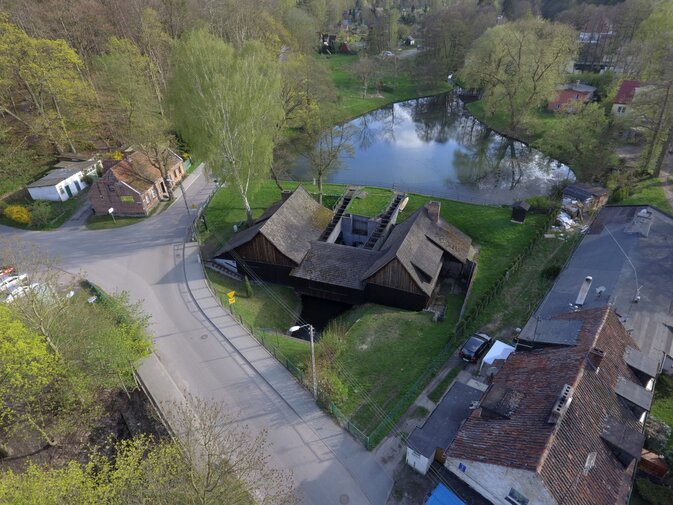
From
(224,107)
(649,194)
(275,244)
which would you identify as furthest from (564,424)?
(649,194)

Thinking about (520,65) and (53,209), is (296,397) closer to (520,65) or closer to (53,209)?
(53,209)

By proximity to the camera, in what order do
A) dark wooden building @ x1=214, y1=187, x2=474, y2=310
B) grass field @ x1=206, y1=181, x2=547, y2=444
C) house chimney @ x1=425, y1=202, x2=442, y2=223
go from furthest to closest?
house chimney @ x1=425, y1=202, x2=442, y2=223 → dark wooden building @ x1=214, y1=187, x2=474, y2=310 → grass field @ x1=206, y1=181, x2=547, y2=444

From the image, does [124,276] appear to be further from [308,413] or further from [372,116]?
[372,116]

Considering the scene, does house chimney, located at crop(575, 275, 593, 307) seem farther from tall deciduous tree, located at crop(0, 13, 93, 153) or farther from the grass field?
tall deciduous tree, located at crop(0, 13, 93, 153)

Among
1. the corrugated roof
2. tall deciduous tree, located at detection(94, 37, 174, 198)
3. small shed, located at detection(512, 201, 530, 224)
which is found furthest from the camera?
the corrugated roof

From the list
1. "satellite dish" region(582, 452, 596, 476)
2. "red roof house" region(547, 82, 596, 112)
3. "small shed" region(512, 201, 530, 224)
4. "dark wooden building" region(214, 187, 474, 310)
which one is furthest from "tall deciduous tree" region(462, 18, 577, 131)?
"satellite dish" region(582, 452, 596, 476)

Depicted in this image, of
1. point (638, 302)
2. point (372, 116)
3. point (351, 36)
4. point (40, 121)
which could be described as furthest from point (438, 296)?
point (351, 36)
